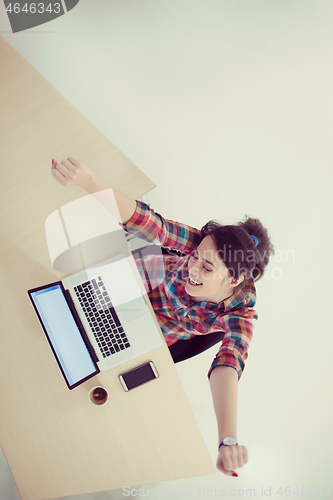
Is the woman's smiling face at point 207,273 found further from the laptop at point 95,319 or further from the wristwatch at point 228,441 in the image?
the wristwatch at point 228,441

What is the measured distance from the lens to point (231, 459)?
2.98 feet

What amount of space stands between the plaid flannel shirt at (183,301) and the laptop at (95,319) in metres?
0.14

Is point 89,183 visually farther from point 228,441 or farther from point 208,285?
point 228,441

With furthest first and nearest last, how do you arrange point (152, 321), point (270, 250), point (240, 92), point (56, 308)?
point (240, 92) → point (270, 250) → point (152, 321) → point (56, 308)

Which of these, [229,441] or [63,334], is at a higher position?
[63,334]

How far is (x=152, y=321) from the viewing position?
3.70ft

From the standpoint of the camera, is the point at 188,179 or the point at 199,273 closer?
the point at 199,273

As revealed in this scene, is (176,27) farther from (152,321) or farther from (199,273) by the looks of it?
(152,321)

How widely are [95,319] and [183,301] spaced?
35 cm

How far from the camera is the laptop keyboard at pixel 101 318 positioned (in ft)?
3.56

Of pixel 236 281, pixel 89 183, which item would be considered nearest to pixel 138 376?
pixel 236 281

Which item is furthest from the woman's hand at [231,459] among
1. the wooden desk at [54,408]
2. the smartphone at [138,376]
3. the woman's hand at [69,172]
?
the woman's hand at [69,172]

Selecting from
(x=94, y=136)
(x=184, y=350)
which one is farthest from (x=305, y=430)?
(x=94, y=136)

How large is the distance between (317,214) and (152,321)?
1.39m
